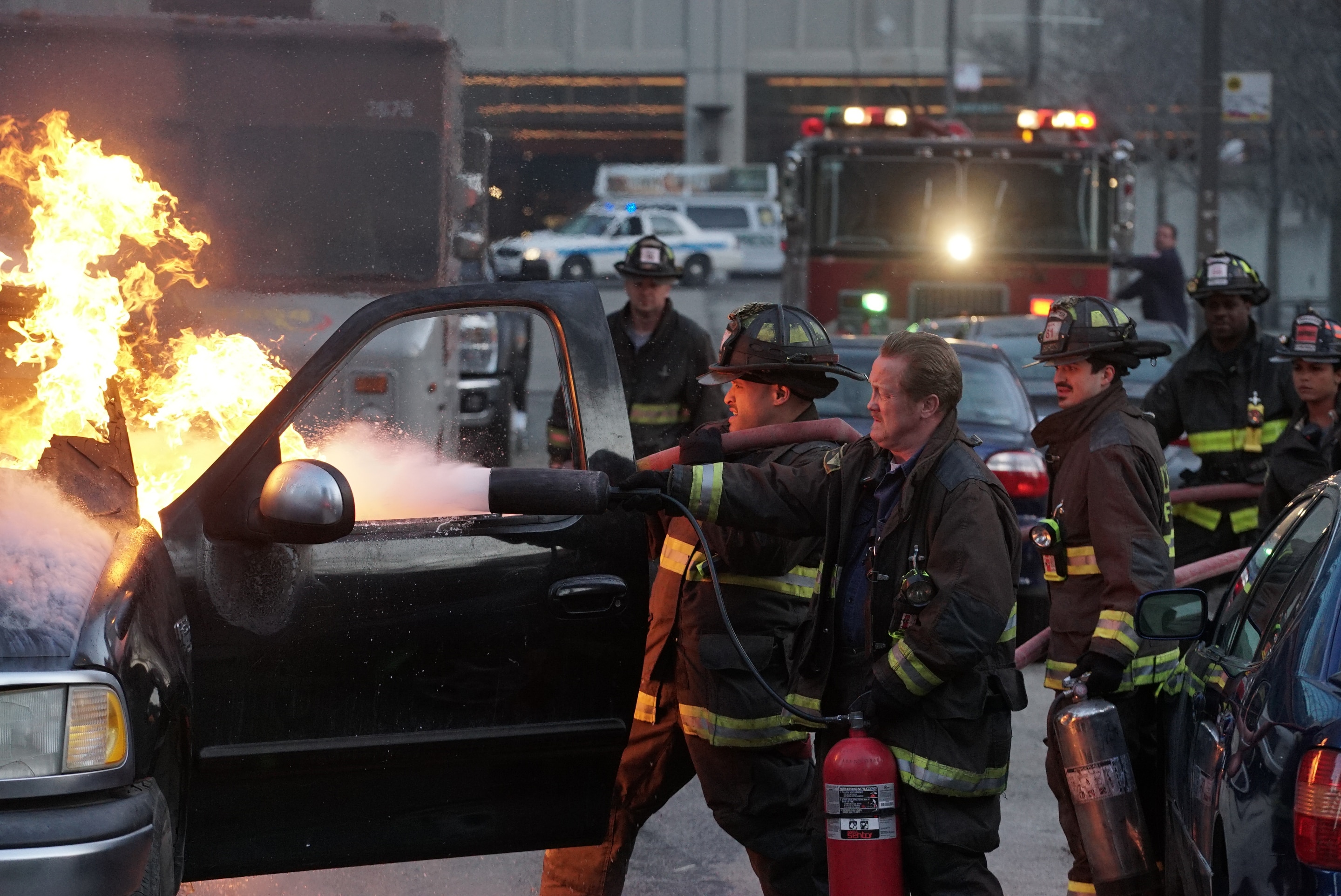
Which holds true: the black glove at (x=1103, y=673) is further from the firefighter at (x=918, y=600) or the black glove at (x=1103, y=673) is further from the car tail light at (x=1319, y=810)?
the car tail light at (x=1319, y=810)

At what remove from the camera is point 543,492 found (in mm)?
3590

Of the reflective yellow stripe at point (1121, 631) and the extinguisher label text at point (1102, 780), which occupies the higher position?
the reflective yellow stripe at point (1121, 631)

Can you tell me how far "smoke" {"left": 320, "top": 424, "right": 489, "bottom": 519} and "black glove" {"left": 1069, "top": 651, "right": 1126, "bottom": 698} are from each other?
5.05ft

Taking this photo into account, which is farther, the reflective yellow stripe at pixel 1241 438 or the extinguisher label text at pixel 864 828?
the reflective yellow stripe at pixel 1241 438

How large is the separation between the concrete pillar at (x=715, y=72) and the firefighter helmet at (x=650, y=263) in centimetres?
605

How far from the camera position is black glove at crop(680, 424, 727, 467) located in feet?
13.8

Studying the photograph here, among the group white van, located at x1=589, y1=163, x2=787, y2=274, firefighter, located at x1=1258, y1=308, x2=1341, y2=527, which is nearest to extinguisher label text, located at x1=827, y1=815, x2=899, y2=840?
firefighter, located at x1=1258, y1=308, x2=1341, y2=527

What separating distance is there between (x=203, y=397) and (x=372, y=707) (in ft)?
3.41

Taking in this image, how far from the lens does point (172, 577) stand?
3760 mm

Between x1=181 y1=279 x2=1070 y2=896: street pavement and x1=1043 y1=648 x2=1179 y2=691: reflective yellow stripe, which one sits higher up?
x1=1043 y1=648 x2=1179 y2=691: reflective yellow stripe

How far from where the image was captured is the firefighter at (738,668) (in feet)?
13.5


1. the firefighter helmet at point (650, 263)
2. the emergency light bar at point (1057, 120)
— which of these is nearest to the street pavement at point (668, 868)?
the firefighter helmet at point (650, 263)

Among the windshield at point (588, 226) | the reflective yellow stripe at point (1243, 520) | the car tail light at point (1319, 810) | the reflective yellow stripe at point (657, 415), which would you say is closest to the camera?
the car tail light at point (1319, 810)

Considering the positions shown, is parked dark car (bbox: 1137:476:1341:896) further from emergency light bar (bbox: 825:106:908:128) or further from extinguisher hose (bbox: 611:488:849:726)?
emergency light bar (bbox: 825:106:908:128)
